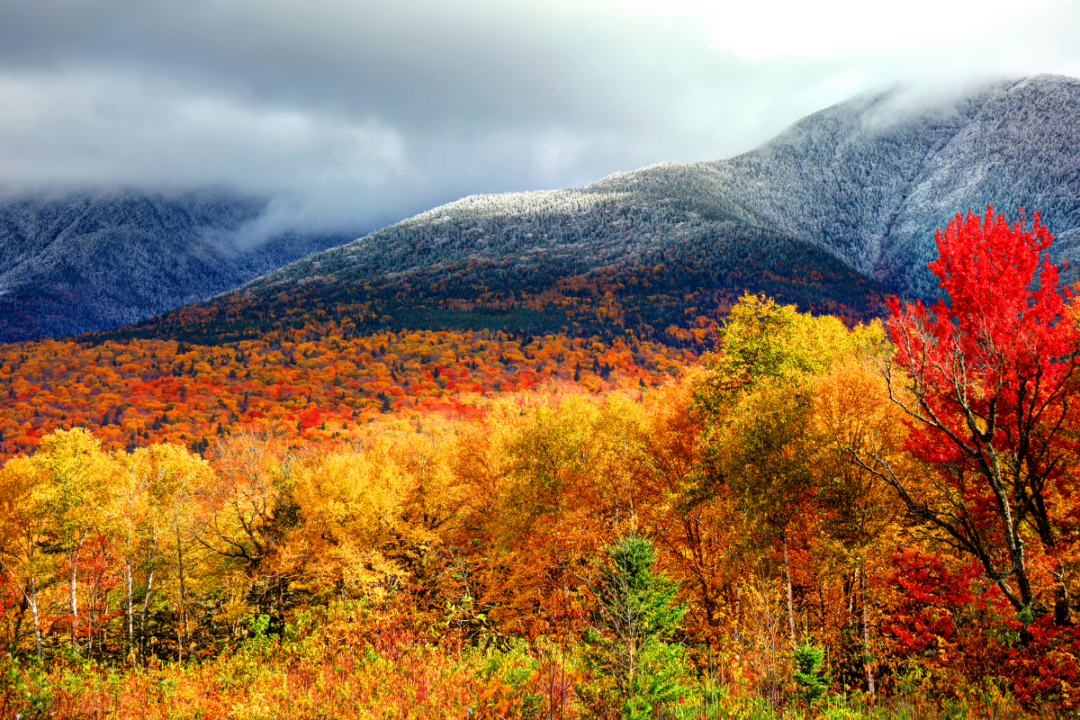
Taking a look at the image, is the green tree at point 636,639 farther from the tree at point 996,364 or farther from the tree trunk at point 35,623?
the tree trunk at point 35,623

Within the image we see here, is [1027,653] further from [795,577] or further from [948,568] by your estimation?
[795,577]

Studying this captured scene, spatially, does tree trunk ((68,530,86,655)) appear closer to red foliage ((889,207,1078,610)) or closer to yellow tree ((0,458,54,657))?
yellow tree ((0,458,54,657))

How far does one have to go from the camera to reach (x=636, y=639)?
897 centimetres

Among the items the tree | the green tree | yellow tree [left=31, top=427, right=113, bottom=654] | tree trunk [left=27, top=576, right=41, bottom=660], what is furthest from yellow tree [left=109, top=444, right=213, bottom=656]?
the tree

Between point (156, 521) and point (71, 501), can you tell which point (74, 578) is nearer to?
point (71, 501)

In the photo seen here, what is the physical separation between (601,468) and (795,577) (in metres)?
12.8

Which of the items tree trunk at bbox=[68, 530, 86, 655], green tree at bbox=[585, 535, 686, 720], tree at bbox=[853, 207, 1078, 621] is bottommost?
tree trunk at bbox=[68, 530, 86, 655]

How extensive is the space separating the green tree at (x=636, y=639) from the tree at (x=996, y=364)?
432 centimetres

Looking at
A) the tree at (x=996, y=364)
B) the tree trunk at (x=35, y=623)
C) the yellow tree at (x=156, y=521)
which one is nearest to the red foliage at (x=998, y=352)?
the tree at (x=996, y=364)

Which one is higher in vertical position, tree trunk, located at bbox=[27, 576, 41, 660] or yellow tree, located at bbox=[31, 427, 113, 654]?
yellow tree, located at bbox=[31, 427, 113, 654]

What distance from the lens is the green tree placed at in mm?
8016

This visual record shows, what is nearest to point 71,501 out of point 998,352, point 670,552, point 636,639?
point 670,552

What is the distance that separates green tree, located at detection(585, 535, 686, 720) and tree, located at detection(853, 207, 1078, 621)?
432cm

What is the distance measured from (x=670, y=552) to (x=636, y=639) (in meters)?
15.2
